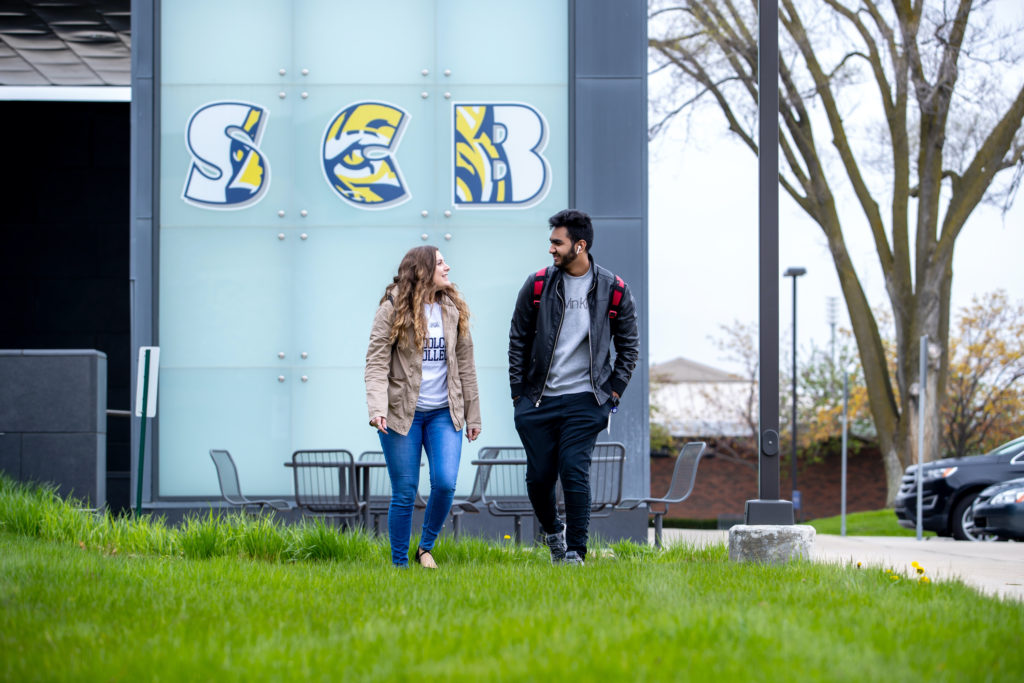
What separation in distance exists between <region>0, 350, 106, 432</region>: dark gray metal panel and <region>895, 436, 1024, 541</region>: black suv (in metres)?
10.4

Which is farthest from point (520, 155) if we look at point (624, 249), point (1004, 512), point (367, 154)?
point (1004, 512)

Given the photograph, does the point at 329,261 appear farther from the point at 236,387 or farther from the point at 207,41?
the point at 207,41

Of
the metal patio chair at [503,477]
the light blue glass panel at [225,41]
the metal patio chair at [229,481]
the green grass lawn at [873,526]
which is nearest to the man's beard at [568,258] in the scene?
the metal patio chair at [503,477]

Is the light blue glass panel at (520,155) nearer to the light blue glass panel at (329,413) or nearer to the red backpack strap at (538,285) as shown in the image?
the light blue glass panel at (329,413)

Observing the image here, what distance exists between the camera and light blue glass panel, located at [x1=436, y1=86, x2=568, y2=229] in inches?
429

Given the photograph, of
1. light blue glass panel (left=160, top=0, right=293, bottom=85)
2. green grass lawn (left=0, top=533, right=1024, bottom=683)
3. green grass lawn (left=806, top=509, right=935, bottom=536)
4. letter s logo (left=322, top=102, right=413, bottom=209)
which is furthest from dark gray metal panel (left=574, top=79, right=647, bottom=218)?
green grass lawn (left=806, top=509, right=935, bottom=536)

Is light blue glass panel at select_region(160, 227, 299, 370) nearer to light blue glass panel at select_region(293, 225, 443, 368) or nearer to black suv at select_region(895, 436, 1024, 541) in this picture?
light blue glass panel at select_region(293, 225, 443, 368)

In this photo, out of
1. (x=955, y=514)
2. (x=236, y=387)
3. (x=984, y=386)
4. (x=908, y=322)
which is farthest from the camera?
(x=984, y=386)

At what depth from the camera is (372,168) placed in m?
11.1

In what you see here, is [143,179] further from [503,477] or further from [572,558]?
[572,558]

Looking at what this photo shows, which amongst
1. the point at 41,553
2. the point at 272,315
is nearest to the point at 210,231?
the point at 272,315

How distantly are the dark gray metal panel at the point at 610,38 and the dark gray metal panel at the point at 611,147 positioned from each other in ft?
0.39

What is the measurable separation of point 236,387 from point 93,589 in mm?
6024

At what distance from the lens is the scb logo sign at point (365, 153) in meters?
11.0
